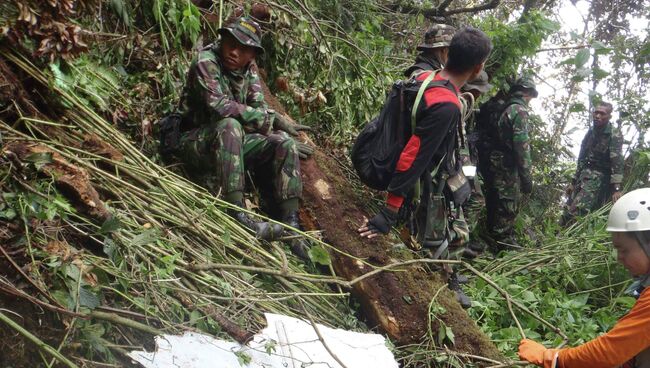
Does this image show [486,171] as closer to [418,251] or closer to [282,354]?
[418,251]

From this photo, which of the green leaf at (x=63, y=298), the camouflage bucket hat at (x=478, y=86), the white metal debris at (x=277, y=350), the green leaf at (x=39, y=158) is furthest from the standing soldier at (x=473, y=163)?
the green leaf at (x=63, y=298)

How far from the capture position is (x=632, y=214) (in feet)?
9.73

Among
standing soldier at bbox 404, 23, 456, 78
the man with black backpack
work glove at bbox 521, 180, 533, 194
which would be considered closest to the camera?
the man with black backpack

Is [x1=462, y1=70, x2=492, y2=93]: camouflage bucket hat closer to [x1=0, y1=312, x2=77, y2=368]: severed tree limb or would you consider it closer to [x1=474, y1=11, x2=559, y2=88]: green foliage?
Result: [x1=474, y1=11, x2=559, y2=88]: green foliage

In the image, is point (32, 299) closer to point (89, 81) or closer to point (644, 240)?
point (89, 81)

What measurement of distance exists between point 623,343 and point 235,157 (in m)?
2.58

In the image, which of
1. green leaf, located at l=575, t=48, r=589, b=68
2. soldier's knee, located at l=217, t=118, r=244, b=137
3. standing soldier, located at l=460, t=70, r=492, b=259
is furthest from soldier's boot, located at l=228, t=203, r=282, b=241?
green leaf, located at l=575, t=48, r=589, b=68

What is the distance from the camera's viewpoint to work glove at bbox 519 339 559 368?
2.95 metres

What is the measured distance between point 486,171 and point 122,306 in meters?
4.87

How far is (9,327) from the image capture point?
8.30ft

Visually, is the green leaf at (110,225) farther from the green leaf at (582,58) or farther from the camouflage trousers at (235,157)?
the green leaf at (582,58)

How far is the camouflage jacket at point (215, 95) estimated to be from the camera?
4398 millimetres

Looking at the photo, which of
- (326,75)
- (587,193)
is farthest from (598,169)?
(326,75)

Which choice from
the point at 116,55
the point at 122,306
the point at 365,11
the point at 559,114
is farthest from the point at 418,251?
the point at 559,114
